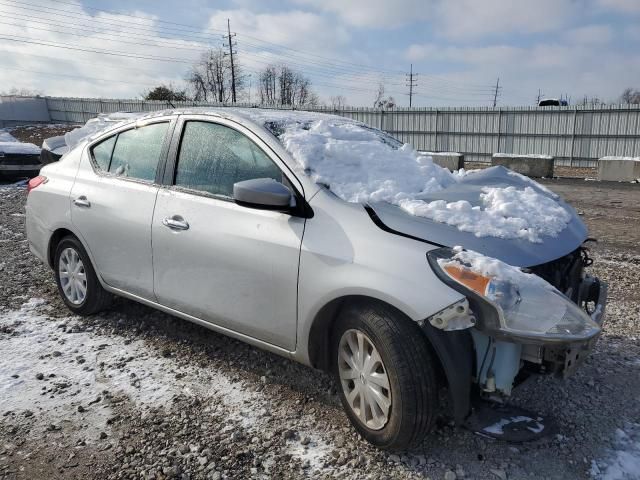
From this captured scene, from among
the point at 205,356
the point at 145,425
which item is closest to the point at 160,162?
the point at 205,356

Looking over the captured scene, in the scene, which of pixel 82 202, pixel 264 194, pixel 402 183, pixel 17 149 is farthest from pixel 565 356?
pixel 17 149

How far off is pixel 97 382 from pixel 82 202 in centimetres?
146

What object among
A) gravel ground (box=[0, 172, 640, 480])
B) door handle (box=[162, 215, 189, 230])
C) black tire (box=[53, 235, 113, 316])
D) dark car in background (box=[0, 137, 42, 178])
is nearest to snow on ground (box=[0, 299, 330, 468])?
gravel ground (box=[0, 172, 640, 480])

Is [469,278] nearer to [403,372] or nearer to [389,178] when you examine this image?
[403,372]

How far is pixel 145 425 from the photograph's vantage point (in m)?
2.87

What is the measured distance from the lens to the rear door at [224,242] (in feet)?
9.34

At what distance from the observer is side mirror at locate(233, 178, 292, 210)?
8.98ft

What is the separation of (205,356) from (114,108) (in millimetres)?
35956

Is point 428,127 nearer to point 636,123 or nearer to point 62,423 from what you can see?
point 636,123

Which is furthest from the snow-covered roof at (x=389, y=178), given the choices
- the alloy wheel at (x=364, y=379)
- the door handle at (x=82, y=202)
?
the door handle at (x=82, y=202)

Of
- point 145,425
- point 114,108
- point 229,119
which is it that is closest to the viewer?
point 145,425

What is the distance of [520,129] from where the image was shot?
859 inches

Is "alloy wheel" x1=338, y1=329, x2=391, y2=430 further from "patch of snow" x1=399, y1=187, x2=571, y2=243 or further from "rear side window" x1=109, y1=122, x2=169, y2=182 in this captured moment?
"rear side window" x1=109, y1=122, x2=169, y2=182

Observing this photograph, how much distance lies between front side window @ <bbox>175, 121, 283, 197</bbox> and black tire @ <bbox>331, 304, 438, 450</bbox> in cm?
102
